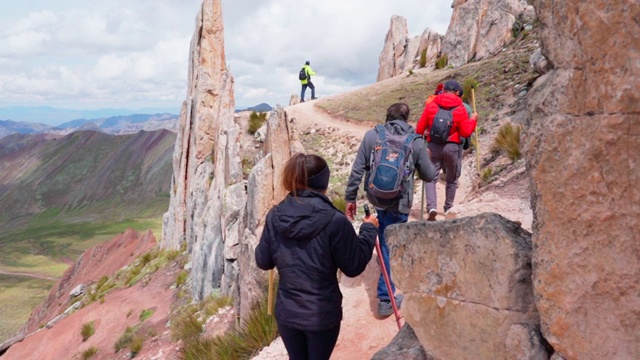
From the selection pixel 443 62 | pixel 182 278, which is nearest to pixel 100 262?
pixel 182 278

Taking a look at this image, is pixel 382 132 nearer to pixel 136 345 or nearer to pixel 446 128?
pixel 446 128

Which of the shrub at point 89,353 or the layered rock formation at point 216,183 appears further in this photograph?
the shrub at point 89,353

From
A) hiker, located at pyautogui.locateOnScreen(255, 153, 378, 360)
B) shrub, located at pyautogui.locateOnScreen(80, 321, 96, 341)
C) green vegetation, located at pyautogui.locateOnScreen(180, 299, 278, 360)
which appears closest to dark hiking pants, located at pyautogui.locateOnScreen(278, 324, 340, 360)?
hiker, located at pyautogui.locateOnScreen(255, 153, 378, 360)

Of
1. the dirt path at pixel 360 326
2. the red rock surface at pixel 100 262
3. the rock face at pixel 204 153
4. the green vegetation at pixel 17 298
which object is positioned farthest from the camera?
the green vegetation at pixel 17 298

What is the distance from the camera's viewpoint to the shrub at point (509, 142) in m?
11.0

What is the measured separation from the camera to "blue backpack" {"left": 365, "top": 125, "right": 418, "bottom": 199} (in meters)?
5.42

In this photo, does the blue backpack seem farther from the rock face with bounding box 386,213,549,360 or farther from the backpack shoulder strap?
the rock face with bounding box 386,213,549,360

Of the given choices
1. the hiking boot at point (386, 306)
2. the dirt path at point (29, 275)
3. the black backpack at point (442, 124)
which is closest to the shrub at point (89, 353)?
the hiking boot at point (386, 306)

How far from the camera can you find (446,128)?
770cm

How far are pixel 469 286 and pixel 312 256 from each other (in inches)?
50.3

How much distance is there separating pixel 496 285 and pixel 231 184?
1320 cm

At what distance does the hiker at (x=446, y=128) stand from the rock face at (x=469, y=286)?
12.1 feet

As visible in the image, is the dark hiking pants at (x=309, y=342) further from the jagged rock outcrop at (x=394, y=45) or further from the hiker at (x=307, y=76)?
the jagged rock outcrop at (x=394, y=45)

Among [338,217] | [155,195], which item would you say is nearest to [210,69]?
[338,217]
